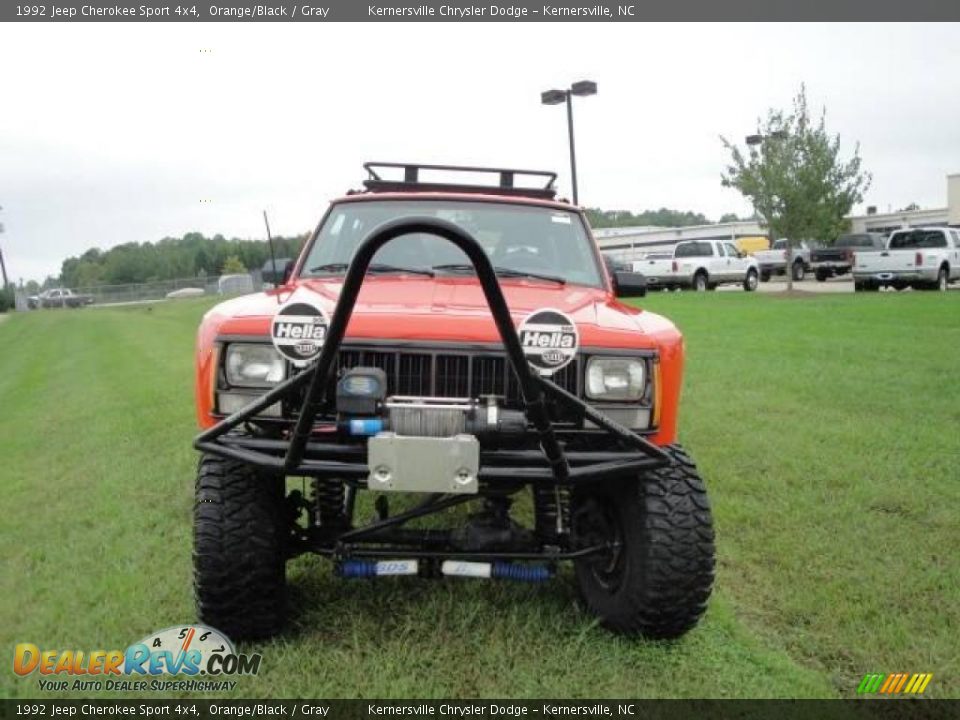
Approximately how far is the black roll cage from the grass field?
799 millimetres

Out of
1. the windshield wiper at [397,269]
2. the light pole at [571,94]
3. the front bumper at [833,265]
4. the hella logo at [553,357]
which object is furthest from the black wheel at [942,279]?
the hella logo at [553,357]

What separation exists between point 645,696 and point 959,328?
12.6 meters

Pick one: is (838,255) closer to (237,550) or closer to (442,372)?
(442,372)

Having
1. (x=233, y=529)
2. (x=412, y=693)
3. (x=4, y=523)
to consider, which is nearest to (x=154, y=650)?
(x=233, y=529)

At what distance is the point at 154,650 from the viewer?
3125mm

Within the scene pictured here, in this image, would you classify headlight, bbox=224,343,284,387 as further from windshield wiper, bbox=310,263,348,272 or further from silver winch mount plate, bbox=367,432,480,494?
windshield wiper, bbox=310,263,348,272

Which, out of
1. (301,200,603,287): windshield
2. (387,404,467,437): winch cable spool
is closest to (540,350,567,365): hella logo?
(387,404,467,437): winch cable spool

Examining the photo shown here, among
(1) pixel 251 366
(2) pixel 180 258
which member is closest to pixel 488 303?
(1) pixel 251 366

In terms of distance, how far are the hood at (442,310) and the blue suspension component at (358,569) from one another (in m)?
0.89

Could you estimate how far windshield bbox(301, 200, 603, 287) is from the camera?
4070 millimetres

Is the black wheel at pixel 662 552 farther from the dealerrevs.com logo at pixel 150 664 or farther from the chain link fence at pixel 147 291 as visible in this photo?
the chain link fence at pixel 147 291

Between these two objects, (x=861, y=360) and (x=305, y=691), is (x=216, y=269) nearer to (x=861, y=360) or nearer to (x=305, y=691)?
(x=861, y=360)

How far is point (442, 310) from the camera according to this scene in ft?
10.2

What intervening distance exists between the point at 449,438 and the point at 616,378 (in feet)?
2.45
